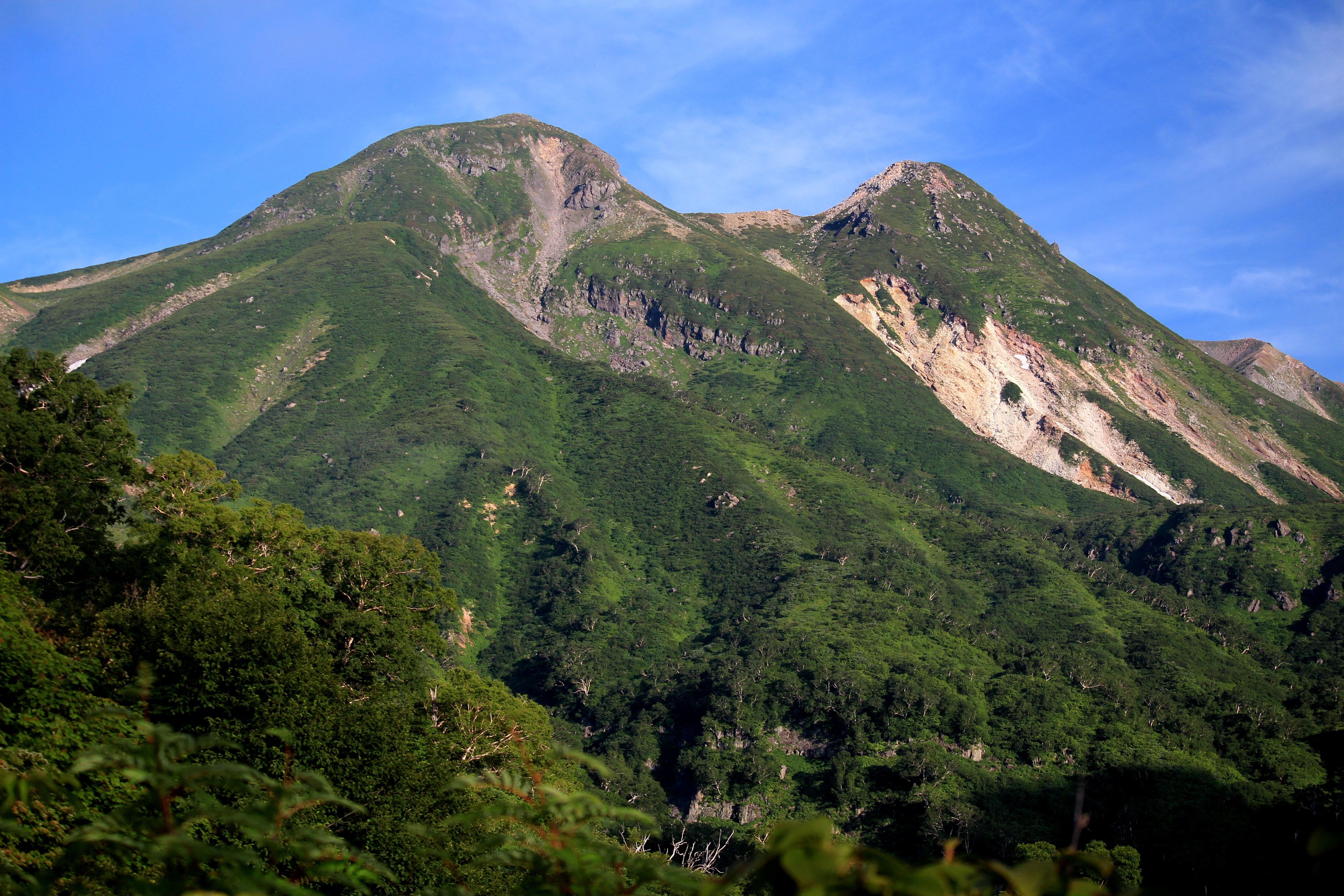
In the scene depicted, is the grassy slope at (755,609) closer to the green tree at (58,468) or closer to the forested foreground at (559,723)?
the forested foreground at (559,723)

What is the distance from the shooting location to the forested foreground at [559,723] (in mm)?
3266

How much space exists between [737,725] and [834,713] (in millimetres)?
12661

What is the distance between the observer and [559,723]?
104m

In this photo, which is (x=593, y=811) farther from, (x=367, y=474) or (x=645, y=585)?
(x=367, y=474)

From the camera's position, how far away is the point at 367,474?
15912 centimetres

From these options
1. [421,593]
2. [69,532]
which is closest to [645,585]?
[421,593]

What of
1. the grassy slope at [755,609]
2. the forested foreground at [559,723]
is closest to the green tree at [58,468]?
the forested foreground at [559,723]

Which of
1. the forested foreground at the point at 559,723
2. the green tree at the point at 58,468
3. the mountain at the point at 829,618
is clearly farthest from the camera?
the mountain at the point at 829,618

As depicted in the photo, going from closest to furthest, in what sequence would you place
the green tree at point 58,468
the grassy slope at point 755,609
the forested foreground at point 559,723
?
the forested foreground at point 559,723 → the green tree at point 58,468 → the grassy slope at point 755,609

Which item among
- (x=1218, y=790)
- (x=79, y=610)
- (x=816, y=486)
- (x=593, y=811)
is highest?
(x=816, y=486)

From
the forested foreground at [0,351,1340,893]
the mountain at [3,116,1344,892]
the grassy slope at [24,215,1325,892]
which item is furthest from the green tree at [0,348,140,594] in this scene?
the grassy slope at [24,215,1325,892]

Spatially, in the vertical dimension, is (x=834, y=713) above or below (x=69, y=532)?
below

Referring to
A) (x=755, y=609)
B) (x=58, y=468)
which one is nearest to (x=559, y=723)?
(x=755, y=609)

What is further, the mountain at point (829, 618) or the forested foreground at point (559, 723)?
the mountain at point (829, 618)
